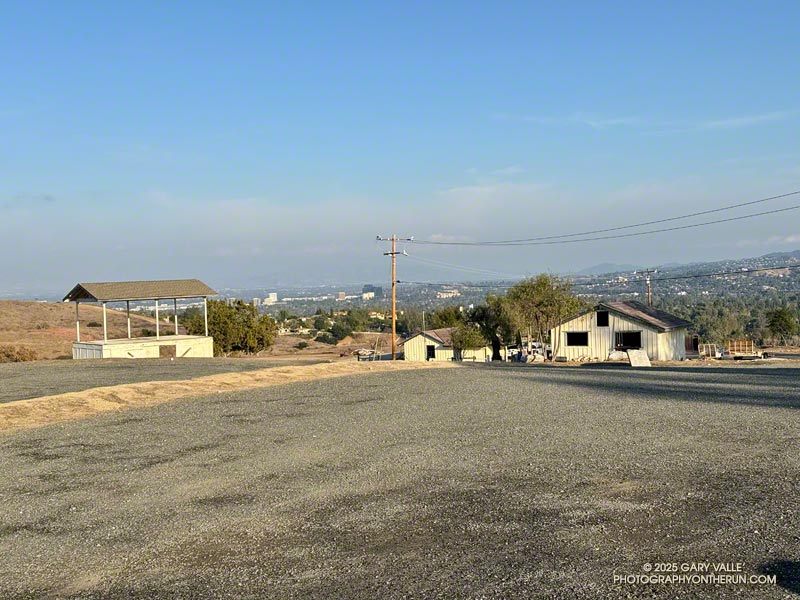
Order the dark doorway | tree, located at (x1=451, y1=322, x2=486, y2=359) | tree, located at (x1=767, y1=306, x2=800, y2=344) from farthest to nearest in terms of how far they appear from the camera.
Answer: tree, located at (x1=767, y1=306, x2=800, y2=344) < tree, located at (x1=451, y1=322, x2=486, y2=359) < the dark doorway

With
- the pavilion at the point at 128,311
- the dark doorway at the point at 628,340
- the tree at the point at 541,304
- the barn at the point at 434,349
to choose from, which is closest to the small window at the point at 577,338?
the tree at the point at 541,304

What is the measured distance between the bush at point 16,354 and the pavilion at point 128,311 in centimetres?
187

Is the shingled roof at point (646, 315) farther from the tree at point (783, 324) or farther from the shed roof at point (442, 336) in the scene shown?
the tree at point (783, 324)

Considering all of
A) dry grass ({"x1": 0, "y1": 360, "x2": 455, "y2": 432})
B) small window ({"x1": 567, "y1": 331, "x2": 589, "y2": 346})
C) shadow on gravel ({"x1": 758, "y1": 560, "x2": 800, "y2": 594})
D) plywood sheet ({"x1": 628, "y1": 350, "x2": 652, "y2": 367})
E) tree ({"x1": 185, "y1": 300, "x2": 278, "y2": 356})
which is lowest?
shadow on gravel ({"x1": 758, "y1": 560, "x2": 800, "y2": 594})

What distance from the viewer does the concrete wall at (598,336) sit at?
4872 cm

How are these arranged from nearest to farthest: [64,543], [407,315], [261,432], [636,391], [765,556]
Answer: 1. [765,556]
2. [64,543]
3. [261,432]
4. [636,391]
5. [407,315]

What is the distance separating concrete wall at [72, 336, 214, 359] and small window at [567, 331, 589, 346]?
23667 millimetres

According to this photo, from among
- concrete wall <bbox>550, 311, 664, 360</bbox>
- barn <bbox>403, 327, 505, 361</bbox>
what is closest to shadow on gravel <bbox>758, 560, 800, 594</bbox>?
concrete wall <bbox>550, 311, 664, 360</bbox>

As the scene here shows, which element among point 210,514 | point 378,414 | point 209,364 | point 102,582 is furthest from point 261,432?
point 209,364

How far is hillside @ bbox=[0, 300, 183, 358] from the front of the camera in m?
45.5

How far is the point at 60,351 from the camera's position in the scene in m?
42.4

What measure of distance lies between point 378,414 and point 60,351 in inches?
1259

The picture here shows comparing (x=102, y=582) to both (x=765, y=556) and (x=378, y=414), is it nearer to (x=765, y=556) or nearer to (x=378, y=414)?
(x=765, y=556)

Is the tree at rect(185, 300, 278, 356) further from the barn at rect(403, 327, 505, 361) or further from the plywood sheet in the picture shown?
the plywood sheet
